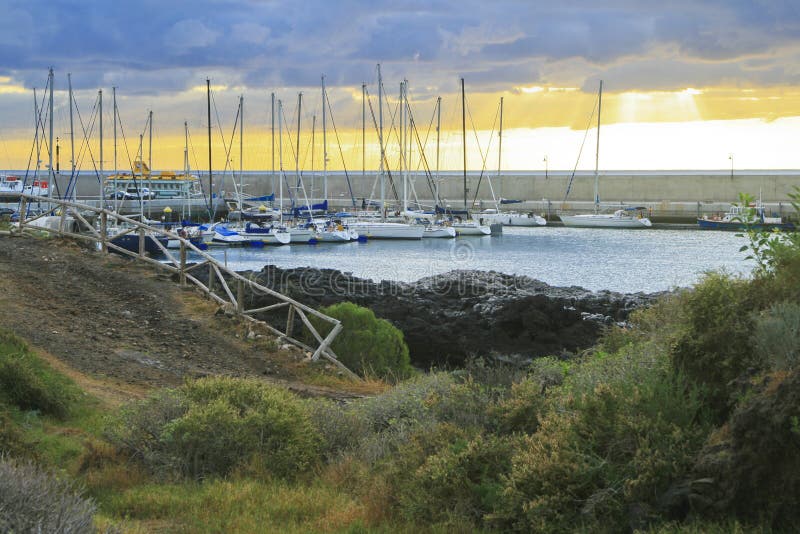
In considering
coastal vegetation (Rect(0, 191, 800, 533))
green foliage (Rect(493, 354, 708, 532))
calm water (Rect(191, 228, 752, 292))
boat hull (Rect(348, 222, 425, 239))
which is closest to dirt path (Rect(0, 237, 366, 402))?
coastal vegetation (Rect(0, 191, 800, 533))

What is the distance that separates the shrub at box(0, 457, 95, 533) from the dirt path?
5180mm

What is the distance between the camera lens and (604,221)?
84938 mm

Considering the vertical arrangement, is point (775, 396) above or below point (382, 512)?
above

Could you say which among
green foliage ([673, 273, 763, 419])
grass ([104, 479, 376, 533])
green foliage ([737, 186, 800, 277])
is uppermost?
green foliage ([737, 186, 800, 277])

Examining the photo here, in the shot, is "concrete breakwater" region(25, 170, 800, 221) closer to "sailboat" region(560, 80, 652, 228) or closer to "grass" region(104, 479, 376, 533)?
"sailboat" region(560, 80, 652, 228)

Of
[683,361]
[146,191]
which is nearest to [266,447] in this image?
[683,361]

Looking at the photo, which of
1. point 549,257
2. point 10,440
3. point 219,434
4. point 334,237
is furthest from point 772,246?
point 334,237

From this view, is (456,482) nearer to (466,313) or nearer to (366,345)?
(366,345)

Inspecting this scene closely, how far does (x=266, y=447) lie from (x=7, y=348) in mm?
4672

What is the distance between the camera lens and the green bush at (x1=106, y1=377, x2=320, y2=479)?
24.9 feet

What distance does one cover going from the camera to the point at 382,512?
651 centimetres

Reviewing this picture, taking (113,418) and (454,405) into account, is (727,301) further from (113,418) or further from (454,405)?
(113,418)

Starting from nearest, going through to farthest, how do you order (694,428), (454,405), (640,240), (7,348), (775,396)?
(775,396), (694,428), (454,405), (7,348), (640,240)

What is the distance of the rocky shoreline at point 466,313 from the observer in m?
19.4
